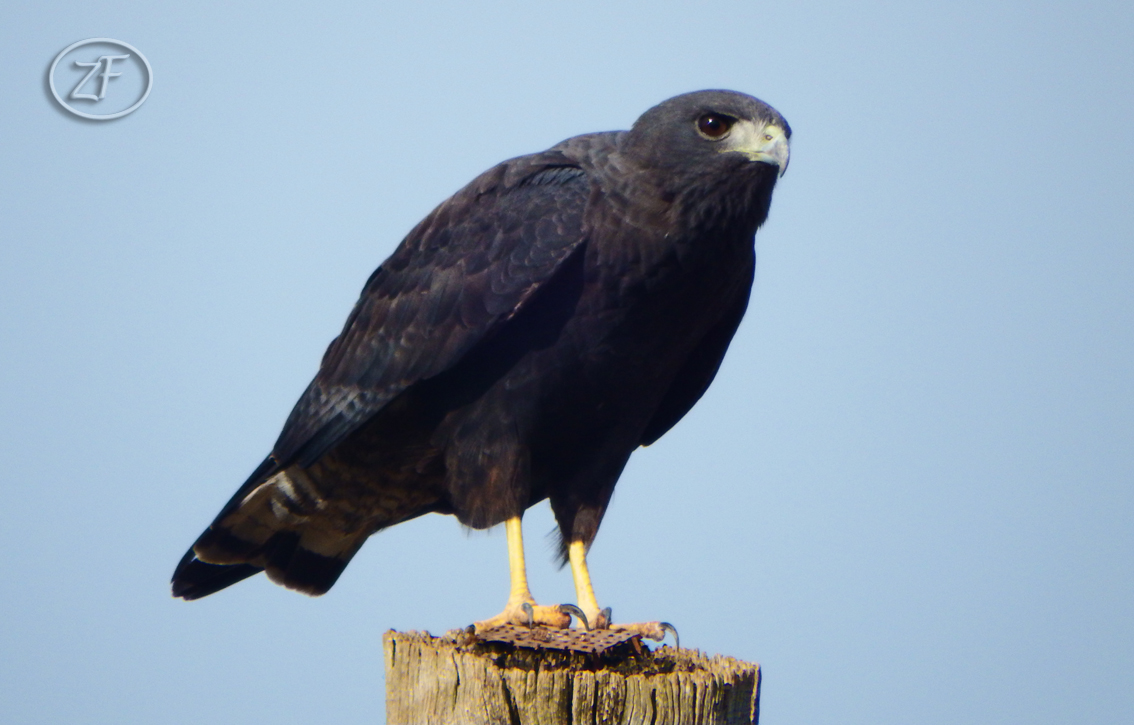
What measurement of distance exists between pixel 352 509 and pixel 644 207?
6.85 feet

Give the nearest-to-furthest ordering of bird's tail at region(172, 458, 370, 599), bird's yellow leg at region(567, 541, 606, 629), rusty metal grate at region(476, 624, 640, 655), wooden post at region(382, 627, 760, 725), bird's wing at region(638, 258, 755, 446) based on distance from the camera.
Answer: wooden post at region(382, 627, 760, 725) < rusty metal grate at region(476, 624, 640, 655) < bird's yellow leg at region(567, 541, 606, 629) < bird's wing at region(638, 258, 755, 446) < bird's tail at region(172, 458, 370, 599)

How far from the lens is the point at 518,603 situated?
454 centimetres

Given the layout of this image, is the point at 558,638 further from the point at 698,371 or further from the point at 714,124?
the point at 714,124

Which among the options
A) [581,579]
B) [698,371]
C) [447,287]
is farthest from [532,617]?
[698,371]

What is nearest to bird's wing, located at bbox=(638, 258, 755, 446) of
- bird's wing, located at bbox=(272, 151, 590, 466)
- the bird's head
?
the bird's head

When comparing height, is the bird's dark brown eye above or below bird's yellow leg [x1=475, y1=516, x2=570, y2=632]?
above

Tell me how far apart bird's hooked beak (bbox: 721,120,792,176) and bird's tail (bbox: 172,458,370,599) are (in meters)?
2.44

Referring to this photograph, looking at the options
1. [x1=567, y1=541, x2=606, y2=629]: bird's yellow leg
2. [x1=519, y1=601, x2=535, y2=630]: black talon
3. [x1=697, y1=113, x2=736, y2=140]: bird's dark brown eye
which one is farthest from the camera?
[x1=567, y1=541, x2=606, y2=629]: bird's yellow leg

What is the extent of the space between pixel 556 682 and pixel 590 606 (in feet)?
4.32

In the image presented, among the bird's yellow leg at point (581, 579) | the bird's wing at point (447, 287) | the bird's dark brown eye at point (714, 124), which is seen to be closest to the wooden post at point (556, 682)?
the bird's yellow leg at point (581, 579)

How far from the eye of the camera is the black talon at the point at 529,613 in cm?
439

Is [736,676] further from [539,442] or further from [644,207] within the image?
[644,207]

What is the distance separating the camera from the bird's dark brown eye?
4664 mm

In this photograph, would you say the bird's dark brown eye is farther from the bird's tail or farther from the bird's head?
the bird's tail
